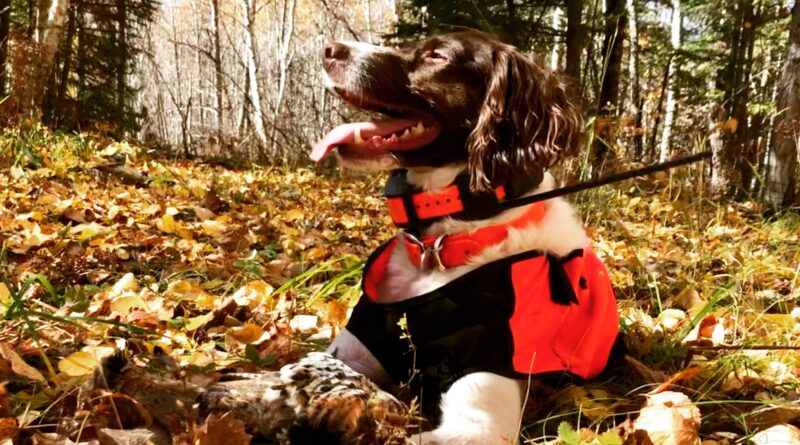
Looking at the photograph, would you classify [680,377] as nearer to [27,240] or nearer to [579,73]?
[27,240]

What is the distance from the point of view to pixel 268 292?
3.12m

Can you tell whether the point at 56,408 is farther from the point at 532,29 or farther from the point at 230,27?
the point at 230,27

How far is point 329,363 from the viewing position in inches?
78.1

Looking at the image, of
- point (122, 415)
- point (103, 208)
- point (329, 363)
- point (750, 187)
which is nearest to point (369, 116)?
point (329, 363)

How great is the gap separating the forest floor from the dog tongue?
80 cm

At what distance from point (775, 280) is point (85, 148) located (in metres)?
7.02

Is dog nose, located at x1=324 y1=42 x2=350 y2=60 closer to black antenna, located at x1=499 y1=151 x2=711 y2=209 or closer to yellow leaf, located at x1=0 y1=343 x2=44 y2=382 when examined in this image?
black antenna, located at x1=499 y1=151 x2=711 y2=209

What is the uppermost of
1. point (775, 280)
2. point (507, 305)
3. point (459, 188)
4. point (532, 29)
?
point (532, 29)

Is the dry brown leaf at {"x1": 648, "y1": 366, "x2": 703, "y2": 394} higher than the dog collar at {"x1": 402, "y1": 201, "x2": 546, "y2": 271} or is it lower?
lower

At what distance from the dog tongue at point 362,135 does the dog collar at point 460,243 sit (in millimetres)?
417

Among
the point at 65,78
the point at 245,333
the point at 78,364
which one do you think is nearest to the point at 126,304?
the point at 245,333

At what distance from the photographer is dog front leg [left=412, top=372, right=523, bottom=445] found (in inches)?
69.6

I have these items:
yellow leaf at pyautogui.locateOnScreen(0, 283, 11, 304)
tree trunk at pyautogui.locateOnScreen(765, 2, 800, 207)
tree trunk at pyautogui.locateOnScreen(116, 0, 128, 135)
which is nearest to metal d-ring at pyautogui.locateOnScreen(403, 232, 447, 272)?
yellow leaf at pyautogui.locateOnScreen(0, 283, 11, 304)

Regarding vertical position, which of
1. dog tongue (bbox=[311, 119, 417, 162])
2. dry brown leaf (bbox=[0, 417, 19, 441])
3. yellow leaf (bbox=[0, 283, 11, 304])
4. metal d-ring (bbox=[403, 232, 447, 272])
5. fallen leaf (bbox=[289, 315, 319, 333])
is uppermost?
dog tongue (bbox=[311, 119, 417, 162])
